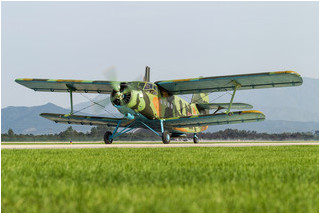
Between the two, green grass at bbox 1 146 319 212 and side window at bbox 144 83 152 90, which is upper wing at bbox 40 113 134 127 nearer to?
side window at bbox 144 83 152 90

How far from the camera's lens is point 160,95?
29828mm

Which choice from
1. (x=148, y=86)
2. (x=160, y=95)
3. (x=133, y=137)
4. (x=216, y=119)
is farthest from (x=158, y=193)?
(x=133, y=137)

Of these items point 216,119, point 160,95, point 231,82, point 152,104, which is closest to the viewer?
point 231,82

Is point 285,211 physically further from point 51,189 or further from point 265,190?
point 51,189

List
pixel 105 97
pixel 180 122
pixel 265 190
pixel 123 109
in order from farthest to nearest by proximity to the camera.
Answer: pixel 180 122, pixel 105 97, pixel 123 109, pixel 265 190

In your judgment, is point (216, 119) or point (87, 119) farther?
point (87, 119)

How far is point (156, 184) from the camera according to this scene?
211 inches

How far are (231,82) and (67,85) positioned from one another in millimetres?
11948

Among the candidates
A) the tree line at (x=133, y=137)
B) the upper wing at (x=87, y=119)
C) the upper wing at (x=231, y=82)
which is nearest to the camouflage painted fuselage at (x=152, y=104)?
the upper wing at (x=231, y=82)

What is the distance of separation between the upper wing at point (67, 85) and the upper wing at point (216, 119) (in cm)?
553

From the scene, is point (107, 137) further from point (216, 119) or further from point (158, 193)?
point (158, 193)

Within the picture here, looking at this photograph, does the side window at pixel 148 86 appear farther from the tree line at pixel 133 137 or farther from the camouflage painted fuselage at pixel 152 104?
the tree line at pixel 133 137

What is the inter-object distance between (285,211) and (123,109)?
74.6ft

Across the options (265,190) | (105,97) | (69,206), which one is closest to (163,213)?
(69,206)
